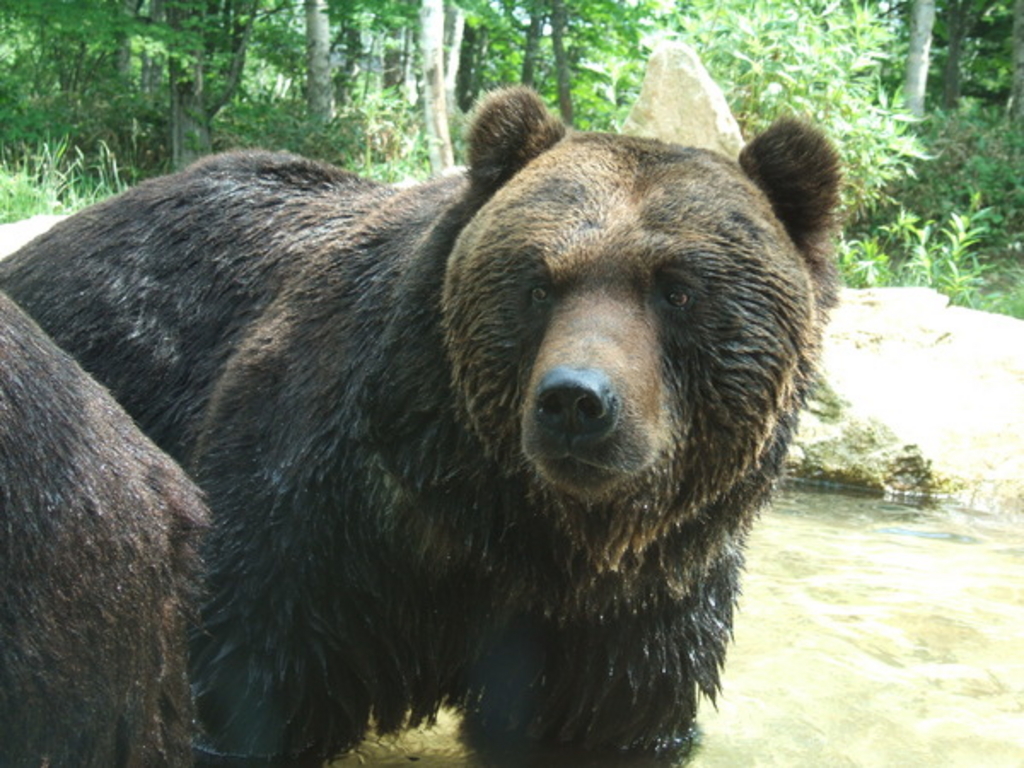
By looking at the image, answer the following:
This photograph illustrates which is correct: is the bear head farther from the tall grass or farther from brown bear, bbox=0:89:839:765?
the tall grass

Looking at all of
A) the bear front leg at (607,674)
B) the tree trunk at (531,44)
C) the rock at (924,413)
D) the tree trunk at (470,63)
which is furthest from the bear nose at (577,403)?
the tree trunk at (470,63)

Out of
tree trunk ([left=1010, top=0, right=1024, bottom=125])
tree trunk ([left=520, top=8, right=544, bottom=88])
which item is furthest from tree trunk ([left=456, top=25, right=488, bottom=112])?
tree trunk ([left=1010, top=0, right=1024, bottom=125])

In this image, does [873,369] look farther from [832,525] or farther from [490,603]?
[490,603]

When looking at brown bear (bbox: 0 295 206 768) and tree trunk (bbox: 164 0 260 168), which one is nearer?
brown bear (bbox: 0 295 206 768)

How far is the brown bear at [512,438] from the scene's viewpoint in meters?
3.58

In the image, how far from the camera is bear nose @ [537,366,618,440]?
10.4ft

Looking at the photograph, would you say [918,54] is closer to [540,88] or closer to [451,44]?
[451,44]

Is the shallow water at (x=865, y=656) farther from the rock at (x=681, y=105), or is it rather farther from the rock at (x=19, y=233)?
the rock at (x=19, y=233)

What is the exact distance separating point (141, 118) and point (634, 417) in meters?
17.2

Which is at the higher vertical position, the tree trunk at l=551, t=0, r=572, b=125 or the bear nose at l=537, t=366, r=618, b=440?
the bear nose at l=537, t=366, r=618, b=440

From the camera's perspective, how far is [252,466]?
424cm

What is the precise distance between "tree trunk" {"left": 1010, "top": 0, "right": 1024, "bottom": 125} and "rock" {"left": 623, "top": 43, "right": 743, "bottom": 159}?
12566mm

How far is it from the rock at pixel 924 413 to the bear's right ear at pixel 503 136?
4.64 m

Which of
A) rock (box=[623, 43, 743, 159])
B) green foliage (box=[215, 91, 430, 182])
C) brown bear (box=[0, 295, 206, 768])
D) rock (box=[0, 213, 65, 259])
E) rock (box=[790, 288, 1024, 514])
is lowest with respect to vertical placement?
green foliage (box=[215, 91, 430, 182])
